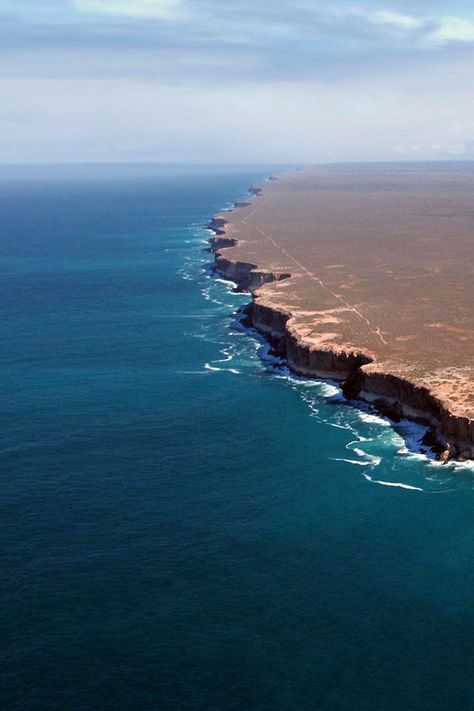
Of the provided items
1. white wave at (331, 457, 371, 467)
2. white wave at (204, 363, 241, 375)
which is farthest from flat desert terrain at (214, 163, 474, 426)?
white wave at (204, 363, 241, 375)

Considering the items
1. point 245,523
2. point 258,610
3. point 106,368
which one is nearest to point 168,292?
point 106,368

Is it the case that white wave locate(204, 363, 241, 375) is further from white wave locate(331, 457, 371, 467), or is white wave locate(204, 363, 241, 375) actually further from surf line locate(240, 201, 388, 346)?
white wave locate(331, 457, 371, 467)

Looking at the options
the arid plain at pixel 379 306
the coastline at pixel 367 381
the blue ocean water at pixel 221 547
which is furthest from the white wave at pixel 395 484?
the arid plain at pixel 379 306

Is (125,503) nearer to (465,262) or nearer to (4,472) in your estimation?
(4,472)

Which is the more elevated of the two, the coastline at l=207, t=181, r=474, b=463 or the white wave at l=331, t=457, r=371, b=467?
the coastline at l=207, t=181, r=474, b=463

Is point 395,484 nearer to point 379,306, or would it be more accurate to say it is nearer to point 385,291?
point 379,306

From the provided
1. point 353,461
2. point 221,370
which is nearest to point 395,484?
point 353,461
